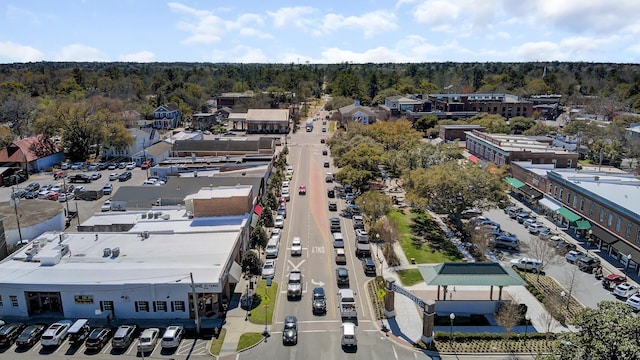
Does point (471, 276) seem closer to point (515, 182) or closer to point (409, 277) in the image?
point (409, 277)

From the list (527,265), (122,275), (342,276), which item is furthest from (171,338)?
(527,265)

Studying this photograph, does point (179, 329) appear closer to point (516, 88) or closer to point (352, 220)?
point (352, 220)

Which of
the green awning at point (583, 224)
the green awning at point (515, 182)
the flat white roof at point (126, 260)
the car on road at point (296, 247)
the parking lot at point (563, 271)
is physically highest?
the flat white roof at point (126, 260)

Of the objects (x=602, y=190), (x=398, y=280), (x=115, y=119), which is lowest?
(x=398, y=280)

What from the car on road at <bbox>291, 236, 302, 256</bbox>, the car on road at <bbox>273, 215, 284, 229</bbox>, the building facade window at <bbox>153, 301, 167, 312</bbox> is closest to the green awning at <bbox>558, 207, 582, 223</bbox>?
the car on road at <bbox>291, 236, 302, 256</bbox>

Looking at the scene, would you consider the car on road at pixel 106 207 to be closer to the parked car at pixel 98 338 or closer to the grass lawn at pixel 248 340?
the parked car at pixel 98 338

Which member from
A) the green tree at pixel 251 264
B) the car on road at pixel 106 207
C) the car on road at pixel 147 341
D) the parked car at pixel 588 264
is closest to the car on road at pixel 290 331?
the green tree at pixel 251 264

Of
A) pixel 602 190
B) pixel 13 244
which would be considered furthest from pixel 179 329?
pixel 602 190
